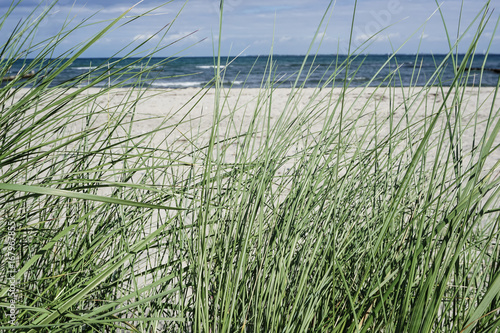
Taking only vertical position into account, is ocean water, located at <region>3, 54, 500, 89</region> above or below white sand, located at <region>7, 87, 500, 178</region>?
above

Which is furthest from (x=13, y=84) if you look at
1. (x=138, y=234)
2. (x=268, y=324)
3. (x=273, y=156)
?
(x=268, y=324)

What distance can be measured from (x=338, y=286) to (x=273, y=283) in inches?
5.4

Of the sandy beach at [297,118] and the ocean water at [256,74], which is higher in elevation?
the ocean water at [256,74]

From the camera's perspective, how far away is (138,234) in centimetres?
92

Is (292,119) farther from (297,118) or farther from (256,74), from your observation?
(256,74)

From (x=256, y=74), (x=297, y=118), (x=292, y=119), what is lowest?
(x=292, y=119)

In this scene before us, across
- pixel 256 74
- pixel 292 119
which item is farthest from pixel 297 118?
pixel 256 74

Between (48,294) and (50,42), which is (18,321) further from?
(50,42)

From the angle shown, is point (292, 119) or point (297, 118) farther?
point (292, 119)

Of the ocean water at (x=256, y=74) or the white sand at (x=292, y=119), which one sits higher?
the ocean water at (x=256, y=74)

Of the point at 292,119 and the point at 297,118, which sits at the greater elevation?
the point at 297,118

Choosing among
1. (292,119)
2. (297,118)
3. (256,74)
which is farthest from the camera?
(256,74)

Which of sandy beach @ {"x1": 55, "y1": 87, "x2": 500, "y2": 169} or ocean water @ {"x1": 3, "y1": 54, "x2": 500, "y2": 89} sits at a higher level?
ocean water @ {"x1": 3, "y1": 54, "x2": 500, "y2": 89}

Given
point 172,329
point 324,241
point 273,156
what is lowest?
point 172,329
